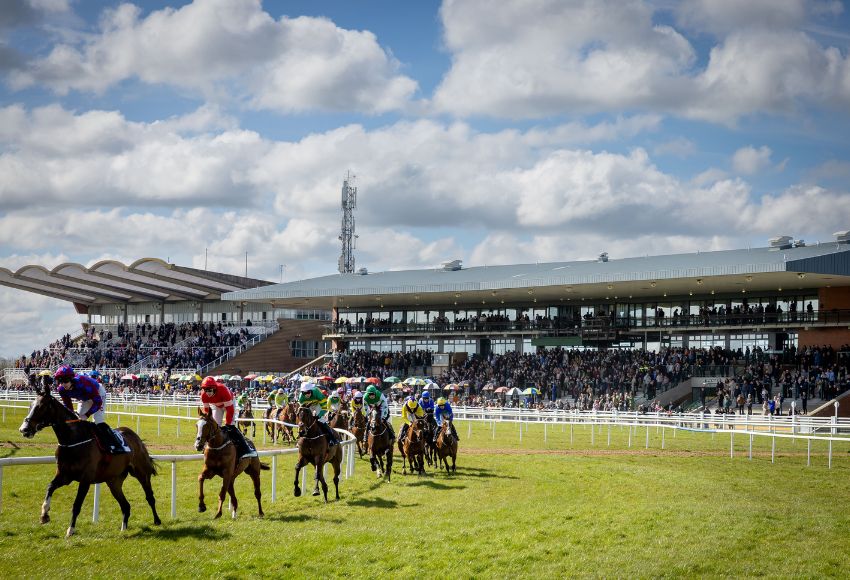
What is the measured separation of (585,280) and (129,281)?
3485 cm

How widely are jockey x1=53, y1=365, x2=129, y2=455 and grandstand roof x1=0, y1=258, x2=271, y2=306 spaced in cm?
5046

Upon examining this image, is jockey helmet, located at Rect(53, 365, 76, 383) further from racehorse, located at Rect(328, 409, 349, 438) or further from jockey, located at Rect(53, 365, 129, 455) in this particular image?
racehorse, located at Rect(328, 409, 349, 438)

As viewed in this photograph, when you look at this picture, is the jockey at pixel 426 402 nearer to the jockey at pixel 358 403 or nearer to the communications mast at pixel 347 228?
the jockey at pixel 358 403

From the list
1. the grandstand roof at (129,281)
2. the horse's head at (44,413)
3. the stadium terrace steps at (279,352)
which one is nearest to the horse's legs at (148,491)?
the horse's head at (44,413)

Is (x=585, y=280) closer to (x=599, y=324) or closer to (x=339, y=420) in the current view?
(x=599, y=324)

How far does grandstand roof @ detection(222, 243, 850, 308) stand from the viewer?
4056 cm

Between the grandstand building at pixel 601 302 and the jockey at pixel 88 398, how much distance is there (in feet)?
108

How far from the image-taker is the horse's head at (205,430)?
12.1m

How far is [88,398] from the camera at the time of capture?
37.5 feet

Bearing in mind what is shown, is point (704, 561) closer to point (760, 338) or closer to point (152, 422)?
point (152, 422)

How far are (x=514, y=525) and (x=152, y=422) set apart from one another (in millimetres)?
26142

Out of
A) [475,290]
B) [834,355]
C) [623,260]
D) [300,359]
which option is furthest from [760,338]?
[300,359]

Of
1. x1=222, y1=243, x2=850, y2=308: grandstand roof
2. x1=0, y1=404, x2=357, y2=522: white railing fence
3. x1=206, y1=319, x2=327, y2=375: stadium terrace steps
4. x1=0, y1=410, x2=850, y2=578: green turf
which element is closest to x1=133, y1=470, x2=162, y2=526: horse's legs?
x1=0, y1=410, x2=850, y2=578: green turf

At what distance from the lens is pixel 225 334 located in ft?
211
